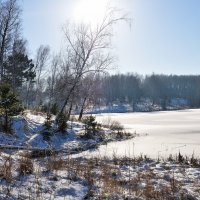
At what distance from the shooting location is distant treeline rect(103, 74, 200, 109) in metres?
137

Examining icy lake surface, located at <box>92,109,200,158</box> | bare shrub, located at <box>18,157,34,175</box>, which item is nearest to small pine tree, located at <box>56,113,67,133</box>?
icy lake surface, located at <box>92,109,200,158</box>

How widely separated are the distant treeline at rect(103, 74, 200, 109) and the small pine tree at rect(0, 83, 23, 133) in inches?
4129

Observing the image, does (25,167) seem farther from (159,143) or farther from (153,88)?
(153,88)

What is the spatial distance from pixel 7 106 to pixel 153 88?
441ft

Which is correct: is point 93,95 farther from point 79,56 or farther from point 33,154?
A: point 33,154

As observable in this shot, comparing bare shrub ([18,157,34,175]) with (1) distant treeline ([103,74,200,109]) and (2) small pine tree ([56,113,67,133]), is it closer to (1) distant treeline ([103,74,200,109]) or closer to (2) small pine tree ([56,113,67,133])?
(2) small pine tree ([56,113,67,133])

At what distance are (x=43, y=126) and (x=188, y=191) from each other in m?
13.2

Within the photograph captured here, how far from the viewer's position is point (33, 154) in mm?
11969

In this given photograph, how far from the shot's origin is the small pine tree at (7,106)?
54.1ft

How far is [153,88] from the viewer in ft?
487

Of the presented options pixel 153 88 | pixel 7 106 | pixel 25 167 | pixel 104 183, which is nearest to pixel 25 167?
pixel 25 167

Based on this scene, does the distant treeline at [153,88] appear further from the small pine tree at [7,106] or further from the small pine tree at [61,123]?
the small pine tree at [7,106]

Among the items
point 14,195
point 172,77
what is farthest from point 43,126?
point 172,77

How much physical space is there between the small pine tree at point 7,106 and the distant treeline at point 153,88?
105 m
